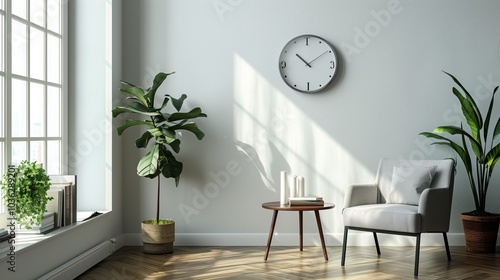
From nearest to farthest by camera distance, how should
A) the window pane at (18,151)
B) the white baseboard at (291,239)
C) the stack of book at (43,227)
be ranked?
the stack of book at (43,227), the window pane at (18,151), the white baseboard at (291,239)

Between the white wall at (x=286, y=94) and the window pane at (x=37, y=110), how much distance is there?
1.05 meters

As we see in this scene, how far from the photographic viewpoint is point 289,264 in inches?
175

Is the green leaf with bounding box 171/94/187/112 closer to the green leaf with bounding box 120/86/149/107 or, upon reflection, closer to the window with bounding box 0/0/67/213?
the green leaf with bounding box 120/86/149/107

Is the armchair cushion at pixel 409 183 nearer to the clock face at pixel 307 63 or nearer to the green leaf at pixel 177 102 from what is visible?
the clock face at pixel 307 63

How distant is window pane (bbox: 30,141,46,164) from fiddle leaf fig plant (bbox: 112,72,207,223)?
646 mm

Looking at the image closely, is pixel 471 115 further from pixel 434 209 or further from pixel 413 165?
pixel 434 209

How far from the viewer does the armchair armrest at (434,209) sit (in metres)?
4.17

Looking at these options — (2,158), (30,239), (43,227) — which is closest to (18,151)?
(2,158)

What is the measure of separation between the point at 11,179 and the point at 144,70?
→ 2.02 metres

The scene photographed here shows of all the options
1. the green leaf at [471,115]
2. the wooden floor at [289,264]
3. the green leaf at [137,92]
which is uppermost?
the green leaf at [137,92]

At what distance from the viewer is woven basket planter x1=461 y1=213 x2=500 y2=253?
15.8ft

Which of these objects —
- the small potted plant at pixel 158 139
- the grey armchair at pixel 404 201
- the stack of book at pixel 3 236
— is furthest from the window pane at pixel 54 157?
the grey armchair at pixel 404 201

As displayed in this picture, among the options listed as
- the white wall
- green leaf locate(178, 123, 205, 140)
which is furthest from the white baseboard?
green leaf locate(178, 123, 205, 140)

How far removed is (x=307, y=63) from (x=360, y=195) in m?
1.24
